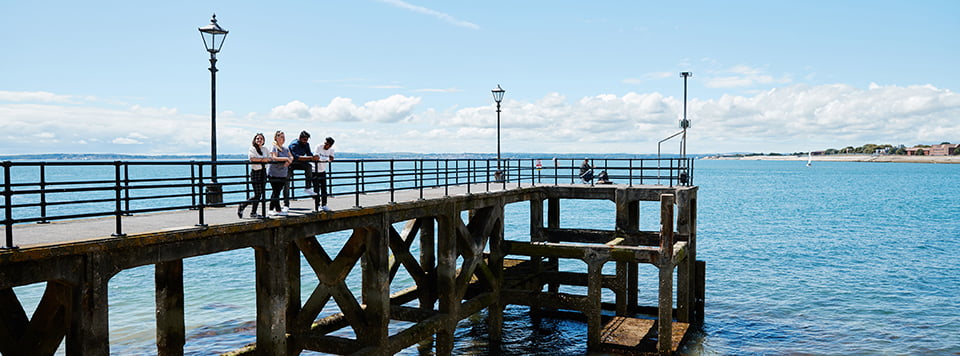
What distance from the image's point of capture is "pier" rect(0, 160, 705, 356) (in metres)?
8.37

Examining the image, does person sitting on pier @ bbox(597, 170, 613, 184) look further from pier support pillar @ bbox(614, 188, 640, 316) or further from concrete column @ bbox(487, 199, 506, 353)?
concrete column @ bbox(487, 199, 506, 353)

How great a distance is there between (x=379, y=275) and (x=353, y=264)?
560mm

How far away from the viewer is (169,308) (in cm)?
1144

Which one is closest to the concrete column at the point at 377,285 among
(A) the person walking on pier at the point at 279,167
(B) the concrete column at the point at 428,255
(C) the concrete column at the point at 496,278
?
(A) the person walking on pier at the point at 279,167

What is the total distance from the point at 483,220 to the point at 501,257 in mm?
1288

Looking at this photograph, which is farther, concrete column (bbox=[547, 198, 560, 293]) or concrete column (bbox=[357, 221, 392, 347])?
concrete column (bbox=[547, 198, 560, 293])

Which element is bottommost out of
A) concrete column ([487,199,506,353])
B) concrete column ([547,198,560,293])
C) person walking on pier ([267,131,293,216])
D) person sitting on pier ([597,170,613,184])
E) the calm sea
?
the calm sea

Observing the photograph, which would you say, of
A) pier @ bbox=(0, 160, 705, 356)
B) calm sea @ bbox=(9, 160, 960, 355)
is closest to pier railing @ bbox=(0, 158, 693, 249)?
pier @ bbox=(0, 160, 705, 356)

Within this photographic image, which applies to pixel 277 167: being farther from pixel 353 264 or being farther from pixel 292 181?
pixel 353 264

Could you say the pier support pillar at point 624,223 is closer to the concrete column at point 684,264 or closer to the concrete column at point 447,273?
the concrete column at point 684,264

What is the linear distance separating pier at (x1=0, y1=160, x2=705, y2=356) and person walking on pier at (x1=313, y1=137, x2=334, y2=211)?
0.26 meters

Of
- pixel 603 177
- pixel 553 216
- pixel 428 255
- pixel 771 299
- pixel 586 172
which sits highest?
pixel 586 172

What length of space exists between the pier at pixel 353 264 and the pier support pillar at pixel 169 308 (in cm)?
2

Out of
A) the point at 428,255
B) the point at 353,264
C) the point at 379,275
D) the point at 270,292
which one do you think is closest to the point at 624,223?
the point at 428,255
